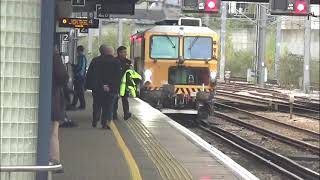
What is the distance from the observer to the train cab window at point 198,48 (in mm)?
20578

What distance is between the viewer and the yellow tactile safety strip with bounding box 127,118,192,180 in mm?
8383

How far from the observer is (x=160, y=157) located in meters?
9.87

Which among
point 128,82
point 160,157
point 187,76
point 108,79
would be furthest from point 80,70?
point 160,157

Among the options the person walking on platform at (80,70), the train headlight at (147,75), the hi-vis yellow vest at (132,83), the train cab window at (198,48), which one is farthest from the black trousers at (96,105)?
the train cab window at (198,48)

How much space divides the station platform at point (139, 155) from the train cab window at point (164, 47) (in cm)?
617

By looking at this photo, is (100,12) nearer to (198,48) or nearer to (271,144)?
(198,48)

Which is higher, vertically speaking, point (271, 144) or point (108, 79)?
point (108, 79)

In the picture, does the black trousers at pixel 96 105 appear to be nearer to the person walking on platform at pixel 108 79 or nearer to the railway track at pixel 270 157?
the person walking on platform at pixel 108 79

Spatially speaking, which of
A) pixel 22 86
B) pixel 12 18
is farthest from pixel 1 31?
pixel 22 86

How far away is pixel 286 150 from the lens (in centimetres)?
1661

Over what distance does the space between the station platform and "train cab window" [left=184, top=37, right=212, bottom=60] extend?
6.32 metres

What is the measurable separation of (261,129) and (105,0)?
264 inches

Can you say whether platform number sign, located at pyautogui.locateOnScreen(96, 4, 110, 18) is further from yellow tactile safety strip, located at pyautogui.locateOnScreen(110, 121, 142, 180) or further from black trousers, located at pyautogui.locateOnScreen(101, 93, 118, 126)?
black trousers, located at pyautogui.locateOnScreen(101, 93, 118, 126)

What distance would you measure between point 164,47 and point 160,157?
36.4 feet
